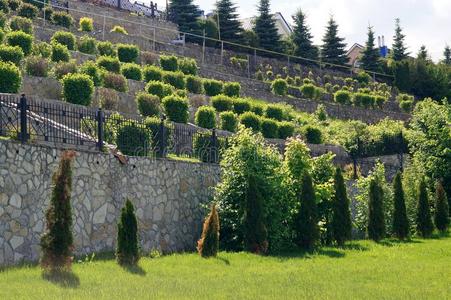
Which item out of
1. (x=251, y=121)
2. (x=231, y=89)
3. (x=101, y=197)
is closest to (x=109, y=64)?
(x=251, y=121)

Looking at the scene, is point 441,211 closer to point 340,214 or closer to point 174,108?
point 340,214

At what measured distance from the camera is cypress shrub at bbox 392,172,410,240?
2111cm

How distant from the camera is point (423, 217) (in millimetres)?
22422

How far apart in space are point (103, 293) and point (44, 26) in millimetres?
24372

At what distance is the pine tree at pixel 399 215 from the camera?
69.3 ft

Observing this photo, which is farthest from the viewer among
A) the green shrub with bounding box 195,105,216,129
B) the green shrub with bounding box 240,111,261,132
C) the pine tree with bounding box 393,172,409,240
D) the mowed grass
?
the green shrub with bounding box 240,111,261,132

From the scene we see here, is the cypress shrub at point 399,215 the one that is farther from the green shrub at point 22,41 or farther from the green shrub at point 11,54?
the green shrub at point 22,41

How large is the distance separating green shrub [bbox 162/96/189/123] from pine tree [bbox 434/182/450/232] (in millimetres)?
7551

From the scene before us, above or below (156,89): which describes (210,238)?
below

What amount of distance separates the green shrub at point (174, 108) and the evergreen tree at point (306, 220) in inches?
280

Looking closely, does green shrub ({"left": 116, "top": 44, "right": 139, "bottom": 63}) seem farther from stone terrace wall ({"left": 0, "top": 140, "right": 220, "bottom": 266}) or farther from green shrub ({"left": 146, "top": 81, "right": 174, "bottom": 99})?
stone terrace wall ({"left": 0, "top": 140, "right": 220, "bottom": 266})

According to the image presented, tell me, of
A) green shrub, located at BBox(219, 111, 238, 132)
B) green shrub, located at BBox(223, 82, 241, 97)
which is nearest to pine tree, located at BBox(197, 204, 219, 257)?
green shrub, located at BBox(219, 111, 238, 132)

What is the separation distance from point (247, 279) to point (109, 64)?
16.3 m

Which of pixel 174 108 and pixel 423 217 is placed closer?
pixel 423 217
